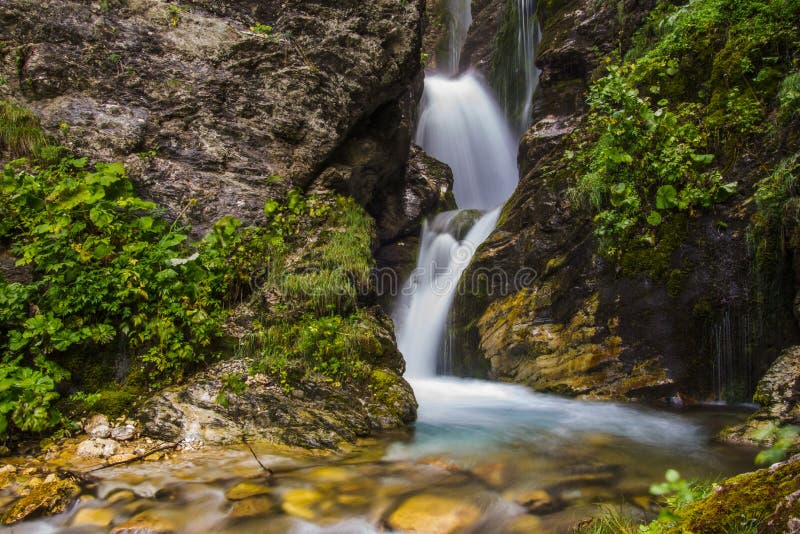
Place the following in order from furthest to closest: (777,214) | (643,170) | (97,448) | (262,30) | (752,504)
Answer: (262,30) → (643,170) → (777,214) → (97,448) → (752,504)

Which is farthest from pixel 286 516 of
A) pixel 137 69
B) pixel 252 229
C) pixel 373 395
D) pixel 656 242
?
pixel 137 69

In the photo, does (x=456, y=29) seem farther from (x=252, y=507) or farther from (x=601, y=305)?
(x=252, y=507)

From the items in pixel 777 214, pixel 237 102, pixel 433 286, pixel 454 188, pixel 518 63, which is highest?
pixel 518 63

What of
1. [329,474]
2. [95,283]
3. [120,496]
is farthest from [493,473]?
[95,283]

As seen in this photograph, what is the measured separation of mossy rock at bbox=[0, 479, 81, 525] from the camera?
245 cm

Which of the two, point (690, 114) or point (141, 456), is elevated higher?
point (690, 114)

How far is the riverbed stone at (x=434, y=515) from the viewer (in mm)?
2469

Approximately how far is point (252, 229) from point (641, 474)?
4661mm

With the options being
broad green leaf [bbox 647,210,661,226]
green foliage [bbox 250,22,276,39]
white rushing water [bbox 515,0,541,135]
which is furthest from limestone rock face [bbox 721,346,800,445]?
white rushing water [bbox 515,0,541,135]

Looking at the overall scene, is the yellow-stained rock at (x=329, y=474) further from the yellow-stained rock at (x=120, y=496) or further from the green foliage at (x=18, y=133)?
the green foliage at (x=18, y=133)

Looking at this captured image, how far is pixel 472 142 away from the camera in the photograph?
49.1 ft

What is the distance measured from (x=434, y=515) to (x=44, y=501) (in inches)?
88.5

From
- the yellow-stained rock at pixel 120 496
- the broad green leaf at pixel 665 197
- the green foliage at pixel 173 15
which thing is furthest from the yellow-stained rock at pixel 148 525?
the green foliage at pixel 173 15

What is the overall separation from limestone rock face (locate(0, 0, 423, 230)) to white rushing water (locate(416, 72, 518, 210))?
7.04m
